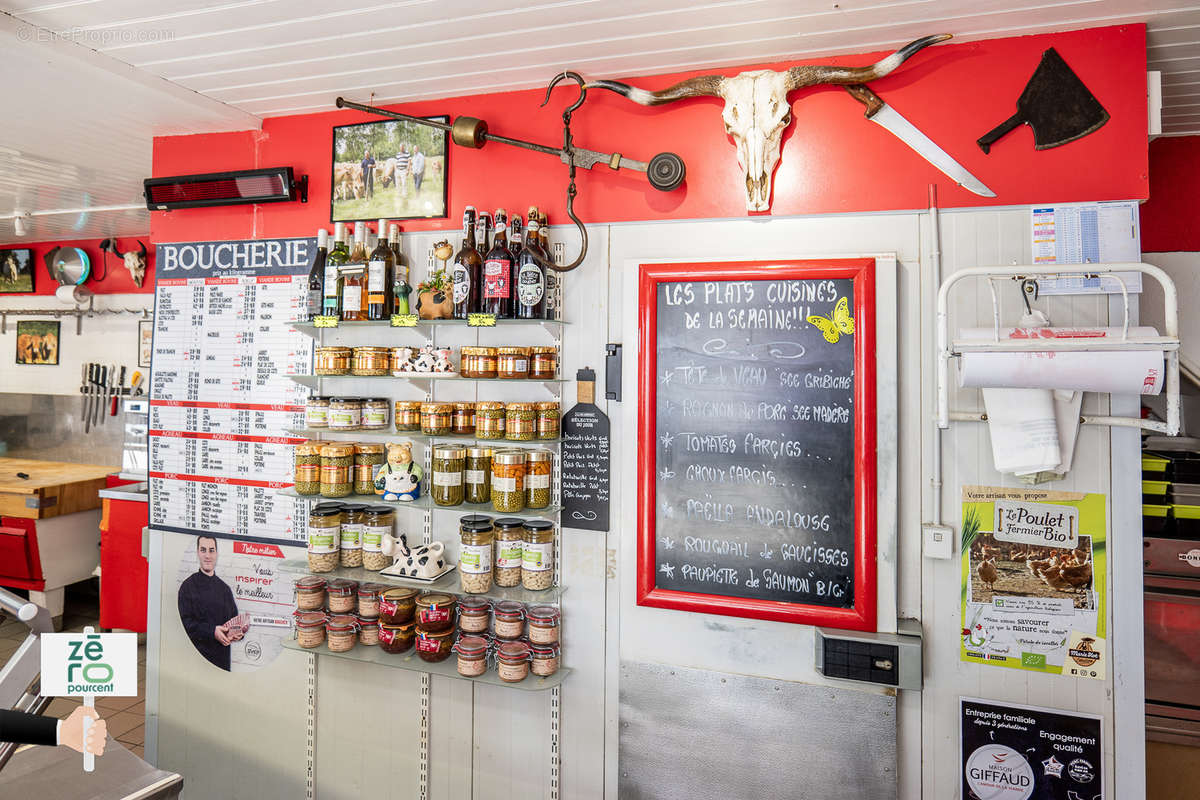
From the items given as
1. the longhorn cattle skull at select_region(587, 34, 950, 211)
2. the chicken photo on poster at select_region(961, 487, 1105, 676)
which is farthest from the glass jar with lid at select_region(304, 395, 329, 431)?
the chicken photo on poster at select_region(961, 487, 1105, 676)

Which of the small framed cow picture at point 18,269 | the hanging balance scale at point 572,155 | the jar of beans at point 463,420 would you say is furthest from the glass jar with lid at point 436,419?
the small framed cow picture at point 18,269

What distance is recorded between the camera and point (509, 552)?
2.40 meters

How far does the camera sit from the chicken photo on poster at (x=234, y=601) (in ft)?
9.29

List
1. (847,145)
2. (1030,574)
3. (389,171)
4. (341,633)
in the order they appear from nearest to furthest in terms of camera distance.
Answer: (1030,574) → (847,145) → (341,633) → (389,171)

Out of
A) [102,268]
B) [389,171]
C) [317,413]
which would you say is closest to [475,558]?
[317,413]

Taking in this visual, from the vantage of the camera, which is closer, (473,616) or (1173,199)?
(473,616)

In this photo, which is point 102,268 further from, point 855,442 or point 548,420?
point 855,442

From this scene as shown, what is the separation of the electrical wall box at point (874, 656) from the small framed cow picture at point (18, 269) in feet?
23.0

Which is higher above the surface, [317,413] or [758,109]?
[758,109]

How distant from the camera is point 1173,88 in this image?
239 centimetres

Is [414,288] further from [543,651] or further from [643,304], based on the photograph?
[543,651]

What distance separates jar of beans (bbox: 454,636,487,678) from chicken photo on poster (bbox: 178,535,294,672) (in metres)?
0.93

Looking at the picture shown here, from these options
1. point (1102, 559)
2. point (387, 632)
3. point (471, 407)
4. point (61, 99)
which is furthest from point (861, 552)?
point (61, 99)

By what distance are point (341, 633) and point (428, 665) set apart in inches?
15.2
